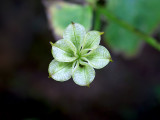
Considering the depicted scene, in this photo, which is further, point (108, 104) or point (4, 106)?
point (108, 104)

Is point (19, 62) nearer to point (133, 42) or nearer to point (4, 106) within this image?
point (4, 106)

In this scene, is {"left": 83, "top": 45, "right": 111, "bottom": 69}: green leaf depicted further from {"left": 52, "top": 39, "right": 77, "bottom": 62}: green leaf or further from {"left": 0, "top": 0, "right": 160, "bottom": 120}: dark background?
{"left": 0, "top": 0, "right": 160, "bottom": 120}: dark background

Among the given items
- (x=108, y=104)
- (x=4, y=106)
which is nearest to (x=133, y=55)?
(x=108, y=104)

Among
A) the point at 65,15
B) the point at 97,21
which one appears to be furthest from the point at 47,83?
the point at 97,21

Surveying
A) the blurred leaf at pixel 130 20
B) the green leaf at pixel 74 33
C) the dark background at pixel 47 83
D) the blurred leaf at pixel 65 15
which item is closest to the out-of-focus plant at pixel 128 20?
the blurred leaf at pixel 130 20

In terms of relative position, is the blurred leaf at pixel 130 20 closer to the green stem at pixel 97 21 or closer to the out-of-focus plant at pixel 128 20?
the out-of-focus plant at pixel 128 20
